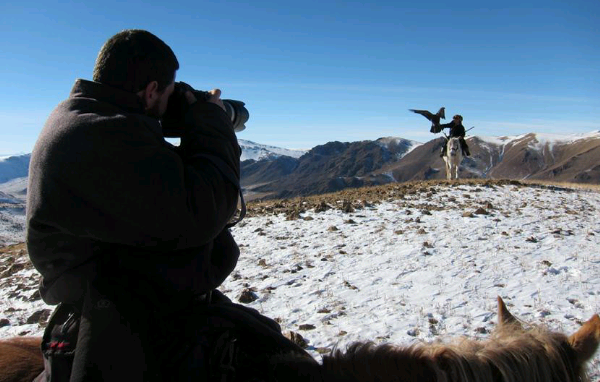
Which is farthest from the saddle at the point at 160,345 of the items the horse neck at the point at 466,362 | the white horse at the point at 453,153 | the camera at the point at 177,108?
the white horse at the point at 453,153

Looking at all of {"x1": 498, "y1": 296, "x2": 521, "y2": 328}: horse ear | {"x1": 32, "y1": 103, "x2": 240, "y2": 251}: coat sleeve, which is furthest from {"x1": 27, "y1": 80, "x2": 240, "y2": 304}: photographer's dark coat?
{"x1": 498, "y1": 296, "x2": 521, "y2": 328}: horse ear

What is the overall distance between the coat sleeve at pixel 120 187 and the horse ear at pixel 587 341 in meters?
1.83

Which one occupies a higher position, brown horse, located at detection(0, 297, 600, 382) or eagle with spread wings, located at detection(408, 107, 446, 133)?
eagle with spread wings, located at detection(408, 107, 446, 133)

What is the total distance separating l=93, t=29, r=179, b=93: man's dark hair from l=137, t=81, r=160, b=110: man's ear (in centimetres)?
2

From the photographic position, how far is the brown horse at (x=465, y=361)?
1.97 meters

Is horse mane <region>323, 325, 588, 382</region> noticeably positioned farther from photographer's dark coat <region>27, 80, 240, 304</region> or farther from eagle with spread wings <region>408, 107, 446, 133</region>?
eagle with spread wings <region>408, 107, 446, 133</region>

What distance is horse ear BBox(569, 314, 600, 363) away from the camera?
2078 millimetres

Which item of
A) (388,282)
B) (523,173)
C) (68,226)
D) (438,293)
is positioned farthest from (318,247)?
(523,173)

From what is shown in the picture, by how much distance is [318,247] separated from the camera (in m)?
9.82

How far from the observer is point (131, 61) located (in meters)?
1.83

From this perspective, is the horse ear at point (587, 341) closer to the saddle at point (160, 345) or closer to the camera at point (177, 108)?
the saddle at point (160, 345)

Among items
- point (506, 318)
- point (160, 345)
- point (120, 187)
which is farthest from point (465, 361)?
point (120, 187)

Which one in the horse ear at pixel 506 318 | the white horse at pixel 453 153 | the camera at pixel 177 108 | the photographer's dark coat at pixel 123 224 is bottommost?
the horse ear at pixel 506 318

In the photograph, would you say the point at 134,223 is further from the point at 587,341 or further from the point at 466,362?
the point at 587,341
